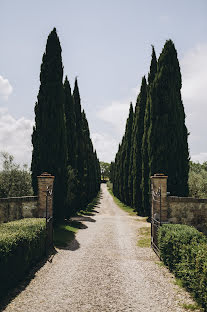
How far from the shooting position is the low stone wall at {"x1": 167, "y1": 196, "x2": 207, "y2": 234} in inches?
452

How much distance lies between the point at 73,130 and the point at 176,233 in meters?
16.2

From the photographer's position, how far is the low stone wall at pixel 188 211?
11484 millimetres

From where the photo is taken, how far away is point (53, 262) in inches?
344

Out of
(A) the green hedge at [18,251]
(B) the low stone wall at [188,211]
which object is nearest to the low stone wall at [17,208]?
(A) the green hedge at [18,251]

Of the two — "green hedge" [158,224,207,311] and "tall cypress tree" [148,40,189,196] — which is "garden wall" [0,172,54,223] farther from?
"tall cypress tree" [148,40,189,196]

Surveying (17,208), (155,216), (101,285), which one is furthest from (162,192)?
(17,208)

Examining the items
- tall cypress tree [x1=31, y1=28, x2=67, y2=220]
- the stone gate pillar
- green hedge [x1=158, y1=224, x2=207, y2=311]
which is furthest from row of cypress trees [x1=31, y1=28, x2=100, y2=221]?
green hedge [x1=158, y1=224, x2=207, y2=311]

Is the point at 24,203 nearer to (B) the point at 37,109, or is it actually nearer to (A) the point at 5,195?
(B) the point at 37,109

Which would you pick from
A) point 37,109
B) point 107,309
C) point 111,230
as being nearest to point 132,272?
point 107,309

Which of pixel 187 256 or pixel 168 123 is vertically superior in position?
pixel 168 123

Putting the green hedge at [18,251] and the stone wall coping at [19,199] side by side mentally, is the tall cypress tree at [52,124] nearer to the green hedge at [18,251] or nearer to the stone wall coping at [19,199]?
the stone wall coping at [19,199]

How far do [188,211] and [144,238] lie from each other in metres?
2.61

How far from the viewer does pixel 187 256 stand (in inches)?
253

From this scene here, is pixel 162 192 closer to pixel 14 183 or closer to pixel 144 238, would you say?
pixel 144 238
